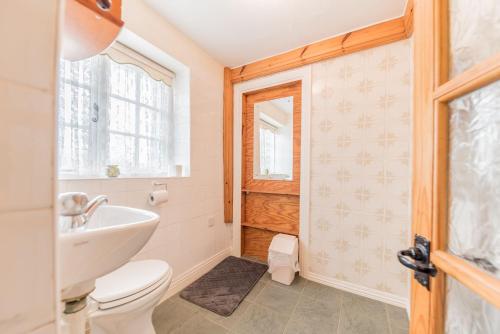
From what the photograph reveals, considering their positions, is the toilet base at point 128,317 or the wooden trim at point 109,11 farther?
the toilet base at point 128,317

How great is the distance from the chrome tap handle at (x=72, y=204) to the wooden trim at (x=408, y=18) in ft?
6.90

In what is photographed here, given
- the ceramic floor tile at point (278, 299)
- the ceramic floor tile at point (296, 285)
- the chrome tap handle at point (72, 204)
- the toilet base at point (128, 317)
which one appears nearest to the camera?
the chrome tap handle at point (72, 204)

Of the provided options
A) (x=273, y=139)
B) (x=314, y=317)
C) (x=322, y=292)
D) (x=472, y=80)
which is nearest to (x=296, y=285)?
(x=322, y=292)

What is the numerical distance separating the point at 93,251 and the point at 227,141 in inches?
68.2

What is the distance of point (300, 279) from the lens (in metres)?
1.79

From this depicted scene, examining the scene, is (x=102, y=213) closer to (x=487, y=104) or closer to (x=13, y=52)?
(x=13, y=52)

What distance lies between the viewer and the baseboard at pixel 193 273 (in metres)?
1.55

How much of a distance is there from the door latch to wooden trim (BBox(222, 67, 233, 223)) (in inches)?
69.9

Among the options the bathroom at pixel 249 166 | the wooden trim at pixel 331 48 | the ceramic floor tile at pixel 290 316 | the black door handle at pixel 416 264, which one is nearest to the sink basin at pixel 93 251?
the bathroom at pixel 249 166

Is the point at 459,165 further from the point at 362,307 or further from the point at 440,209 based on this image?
the point at 362,307

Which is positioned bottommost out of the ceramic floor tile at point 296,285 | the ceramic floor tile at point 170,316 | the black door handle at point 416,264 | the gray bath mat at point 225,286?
the ceramic floor tile at point 296,285

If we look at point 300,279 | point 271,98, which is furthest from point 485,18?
point 300,279

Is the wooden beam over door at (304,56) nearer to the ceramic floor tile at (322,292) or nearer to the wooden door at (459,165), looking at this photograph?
the ceramic floor tile at (322,292)

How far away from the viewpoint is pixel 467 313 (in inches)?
16.6
